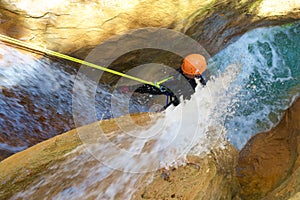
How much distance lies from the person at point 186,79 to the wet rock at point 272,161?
4.27 feet

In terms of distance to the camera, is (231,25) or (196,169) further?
(231,25)

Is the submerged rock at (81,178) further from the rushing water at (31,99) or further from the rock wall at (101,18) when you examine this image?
the rock wall at (101,18)

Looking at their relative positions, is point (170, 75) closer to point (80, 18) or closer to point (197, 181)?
point (80, 18)

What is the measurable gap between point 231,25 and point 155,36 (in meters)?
1.54

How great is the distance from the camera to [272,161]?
359cm

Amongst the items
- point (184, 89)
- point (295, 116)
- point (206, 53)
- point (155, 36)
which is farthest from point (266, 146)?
point (155, 36)

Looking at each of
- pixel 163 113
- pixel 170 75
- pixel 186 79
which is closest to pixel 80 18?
pixel 163 113

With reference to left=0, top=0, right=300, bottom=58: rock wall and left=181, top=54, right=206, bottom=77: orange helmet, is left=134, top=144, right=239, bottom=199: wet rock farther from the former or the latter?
left=0, top=0, right=300, bottom=58: rock wall

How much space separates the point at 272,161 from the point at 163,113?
1.71m

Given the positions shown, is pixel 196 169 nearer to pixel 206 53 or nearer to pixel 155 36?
pixel 155 36

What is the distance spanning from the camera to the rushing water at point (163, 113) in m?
2.45

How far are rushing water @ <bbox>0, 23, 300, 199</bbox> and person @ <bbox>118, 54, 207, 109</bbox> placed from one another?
18cm

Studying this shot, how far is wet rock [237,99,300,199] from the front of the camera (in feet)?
10.6

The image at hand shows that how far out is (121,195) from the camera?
7.62ft
